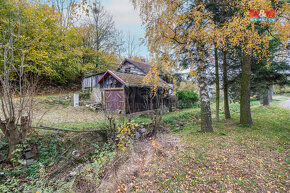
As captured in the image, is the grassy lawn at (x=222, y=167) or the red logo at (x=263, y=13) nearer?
the grassy lawn at (x=222, y=167)

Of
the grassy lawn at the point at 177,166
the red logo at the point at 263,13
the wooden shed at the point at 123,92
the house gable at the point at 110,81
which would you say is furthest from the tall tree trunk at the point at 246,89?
the house gable at the point at 110,81

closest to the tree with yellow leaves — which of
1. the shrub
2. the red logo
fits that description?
the red logo

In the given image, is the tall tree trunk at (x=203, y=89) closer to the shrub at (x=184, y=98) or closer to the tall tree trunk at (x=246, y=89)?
the tall tree trunk at (x=246, y=89)

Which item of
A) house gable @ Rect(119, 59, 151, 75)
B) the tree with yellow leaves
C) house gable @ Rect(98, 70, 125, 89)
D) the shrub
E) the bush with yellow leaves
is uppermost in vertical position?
house gable @ Rect(119, 59, 151, 75)

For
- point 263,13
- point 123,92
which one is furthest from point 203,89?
point 123,92

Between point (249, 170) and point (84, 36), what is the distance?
21.4 m

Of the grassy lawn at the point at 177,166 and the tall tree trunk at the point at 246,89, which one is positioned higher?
the tall tree trunk at the point at 246,89

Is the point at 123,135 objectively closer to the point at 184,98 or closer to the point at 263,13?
the point at 263,13

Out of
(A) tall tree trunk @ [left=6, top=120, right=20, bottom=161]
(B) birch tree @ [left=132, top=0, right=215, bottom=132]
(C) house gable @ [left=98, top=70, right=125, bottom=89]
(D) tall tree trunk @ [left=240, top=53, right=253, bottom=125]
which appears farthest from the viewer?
(C) house gable @ [left=98, top=70, right=125, bottom=89]

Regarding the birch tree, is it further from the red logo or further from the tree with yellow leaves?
the red logo

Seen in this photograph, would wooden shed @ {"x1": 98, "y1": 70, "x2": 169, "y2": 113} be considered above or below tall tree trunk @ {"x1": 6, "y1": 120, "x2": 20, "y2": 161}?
above

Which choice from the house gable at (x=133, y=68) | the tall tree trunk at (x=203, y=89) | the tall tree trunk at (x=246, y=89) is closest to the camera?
the tall tree trunk at (x=203, y=89)

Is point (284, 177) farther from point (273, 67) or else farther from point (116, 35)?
point (116, 35)

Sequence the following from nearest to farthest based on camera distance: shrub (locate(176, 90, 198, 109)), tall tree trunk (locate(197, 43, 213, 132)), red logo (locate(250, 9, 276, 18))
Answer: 1. red logo (locate(250, 9, 276, 18))
2. tall tree trunk (locate(197, 43, 213, 132))
3. shrub (locate(176, 90, 198, 109))
